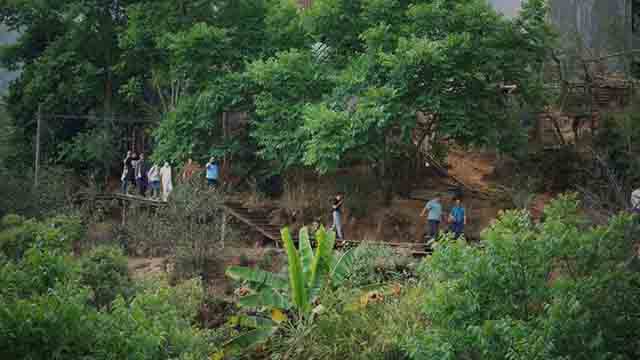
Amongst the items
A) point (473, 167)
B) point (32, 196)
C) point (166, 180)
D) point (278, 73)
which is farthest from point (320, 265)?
point (473, 167)

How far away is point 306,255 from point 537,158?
49.9ft

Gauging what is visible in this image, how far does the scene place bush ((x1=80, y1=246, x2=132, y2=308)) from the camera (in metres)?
17.5

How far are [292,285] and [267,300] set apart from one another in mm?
687

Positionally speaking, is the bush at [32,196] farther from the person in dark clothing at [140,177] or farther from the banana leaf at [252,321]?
the banana leaf at [252,321]

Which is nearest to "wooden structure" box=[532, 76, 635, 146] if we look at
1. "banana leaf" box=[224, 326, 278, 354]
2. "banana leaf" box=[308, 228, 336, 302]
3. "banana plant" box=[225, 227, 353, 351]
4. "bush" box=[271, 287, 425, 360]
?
"banana plant" box=[225, 227, 353, 351]

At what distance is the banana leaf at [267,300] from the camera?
18766 millimetres

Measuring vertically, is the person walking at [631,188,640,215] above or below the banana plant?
above

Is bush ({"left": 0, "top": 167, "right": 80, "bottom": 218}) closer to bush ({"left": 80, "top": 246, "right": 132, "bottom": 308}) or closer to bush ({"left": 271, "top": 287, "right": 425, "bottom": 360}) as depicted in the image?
bush ({"left": 80, "top": 246, "right": 132, "bottom": 308})

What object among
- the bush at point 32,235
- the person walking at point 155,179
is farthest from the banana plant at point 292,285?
the person walking at point 155,179

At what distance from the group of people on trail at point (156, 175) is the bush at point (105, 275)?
7985mm

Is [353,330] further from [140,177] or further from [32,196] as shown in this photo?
[140,177]

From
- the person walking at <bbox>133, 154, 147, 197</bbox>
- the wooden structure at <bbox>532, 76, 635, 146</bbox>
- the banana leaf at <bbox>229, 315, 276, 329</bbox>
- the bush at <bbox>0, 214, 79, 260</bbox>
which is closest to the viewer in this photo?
the bush at <bbox>0, 214, 79, 260</bbox>

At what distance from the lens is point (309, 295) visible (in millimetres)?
18516

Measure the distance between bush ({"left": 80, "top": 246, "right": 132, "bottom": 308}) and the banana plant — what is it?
226 cm
